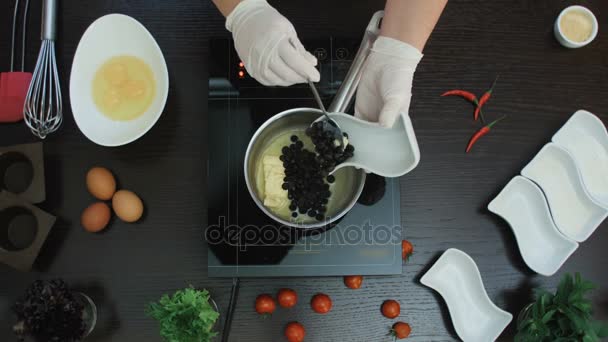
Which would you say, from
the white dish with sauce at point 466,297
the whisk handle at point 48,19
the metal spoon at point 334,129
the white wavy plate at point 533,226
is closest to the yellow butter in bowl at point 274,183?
the metal spoon at point 334,129

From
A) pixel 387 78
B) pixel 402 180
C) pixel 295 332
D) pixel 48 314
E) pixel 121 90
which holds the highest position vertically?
pixel 387 78

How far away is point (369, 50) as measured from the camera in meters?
0.82

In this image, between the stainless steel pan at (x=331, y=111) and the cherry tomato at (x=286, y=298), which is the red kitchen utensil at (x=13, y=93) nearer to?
the stainless steel pan at (x=331, y=111)

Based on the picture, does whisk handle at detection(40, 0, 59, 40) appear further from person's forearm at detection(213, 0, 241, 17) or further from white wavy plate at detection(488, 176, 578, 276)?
white wavy plate at detection(488, 176, 578, 276)

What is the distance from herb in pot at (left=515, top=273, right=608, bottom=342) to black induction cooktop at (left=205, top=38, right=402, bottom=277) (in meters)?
0.26

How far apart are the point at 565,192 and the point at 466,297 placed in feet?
1.05

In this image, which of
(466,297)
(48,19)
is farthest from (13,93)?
(466,297)

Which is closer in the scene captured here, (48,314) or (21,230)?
(48,314)

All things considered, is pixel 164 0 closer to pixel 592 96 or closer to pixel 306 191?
pixel 306 191

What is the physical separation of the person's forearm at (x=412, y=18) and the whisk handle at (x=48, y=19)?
72cm

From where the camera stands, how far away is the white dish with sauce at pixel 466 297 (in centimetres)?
85

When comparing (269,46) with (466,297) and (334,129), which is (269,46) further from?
(466,297)

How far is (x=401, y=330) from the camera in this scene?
846mm

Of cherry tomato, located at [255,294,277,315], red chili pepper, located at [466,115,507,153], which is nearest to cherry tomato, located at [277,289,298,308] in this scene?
cherry tomato, located at [255,294,277,315]
